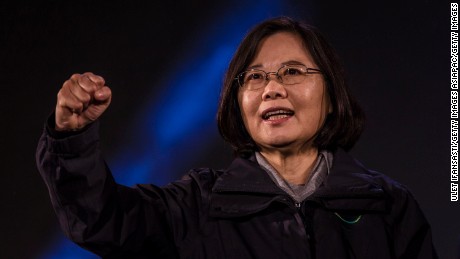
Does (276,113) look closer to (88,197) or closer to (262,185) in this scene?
(262,185)

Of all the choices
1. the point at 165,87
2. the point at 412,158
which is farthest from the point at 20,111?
the point at 412,158

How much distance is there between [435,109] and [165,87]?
43.5 inches

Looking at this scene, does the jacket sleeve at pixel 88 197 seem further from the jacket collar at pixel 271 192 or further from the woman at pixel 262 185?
the jacket collar at pixel 271 192

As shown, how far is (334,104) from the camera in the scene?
69.5 inches

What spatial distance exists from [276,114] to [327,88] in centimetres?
21

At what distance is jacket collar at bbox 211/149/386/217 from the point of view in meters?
1.44

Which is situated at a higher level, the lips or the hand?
the hand

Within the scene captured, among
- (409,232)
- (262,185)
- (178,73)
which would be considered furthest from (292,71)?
(178,73)

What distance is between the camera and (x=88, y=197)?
1209 millimetres

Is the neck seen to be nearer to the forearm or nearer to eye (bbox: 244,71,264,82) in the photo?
eye (bbox: 244,71,264,82)

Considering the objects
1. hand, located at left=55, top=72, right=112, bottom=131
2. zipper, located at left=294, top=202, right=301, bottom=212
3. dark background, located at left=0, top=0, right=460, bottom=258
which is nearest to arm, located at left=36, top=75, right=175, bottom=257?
hand, located at left=55, top=72, right=112, bottom=131

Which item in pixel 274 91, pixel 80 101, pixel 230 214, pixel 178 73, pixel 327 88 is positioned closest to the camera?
pixel 80 101

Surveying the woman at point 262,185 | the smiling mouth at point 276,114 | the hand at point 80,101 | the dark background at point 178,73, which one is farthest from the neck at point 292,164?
the dark background at point 178,73

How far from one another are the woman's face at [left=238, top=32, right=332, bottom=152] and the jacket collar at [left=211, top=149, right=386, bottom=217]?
12 centimetres
